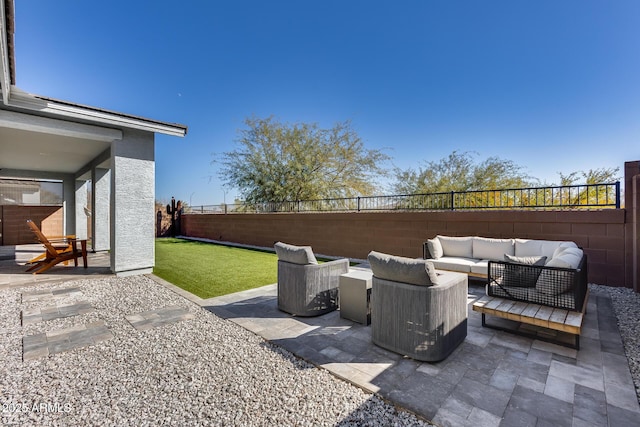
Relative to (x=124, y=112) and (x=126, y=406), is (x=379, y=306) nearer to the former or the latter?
(x=126, y=406)

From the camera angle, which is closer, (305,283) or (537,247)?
(305,283)

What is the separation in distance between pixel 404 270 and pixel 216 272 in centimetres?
529

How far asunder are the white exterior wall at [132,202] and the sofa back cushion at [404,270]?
19.1 feet

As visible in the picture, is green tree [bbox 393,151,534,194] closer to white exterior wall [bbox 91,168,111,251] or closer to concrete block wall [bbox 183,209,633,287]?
concrete block wall [bbox 183,209,633,287]

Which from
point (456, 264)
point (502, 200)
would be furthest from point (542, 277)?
point (502, 200)

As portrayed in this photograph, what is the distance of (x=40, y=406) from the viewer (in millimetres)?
2004

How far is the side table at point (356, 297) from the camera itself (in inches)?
138

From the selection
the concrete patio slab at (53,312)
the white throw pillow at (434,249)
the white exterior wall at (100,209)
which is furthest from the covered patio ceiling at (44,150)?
the white throw pillow at (434,249)

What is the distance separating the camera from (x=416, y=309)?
261cm

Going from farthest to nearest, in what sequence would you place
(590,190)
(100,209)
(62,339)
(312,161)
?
(312,161), (100,209), (590,190), (62,339)

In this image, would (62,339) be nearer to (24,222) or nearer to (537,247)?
(537,247)

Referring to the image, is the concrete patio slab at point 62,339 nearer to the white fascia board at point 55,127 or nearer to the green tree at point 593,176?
the white fascia board at point 55,127

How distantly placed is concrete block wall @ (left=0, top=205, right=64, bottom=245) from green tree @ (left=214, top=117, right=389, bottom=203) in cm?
909

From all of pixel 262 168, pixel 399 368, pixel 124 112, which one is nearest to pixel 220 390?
pixel 399 368
